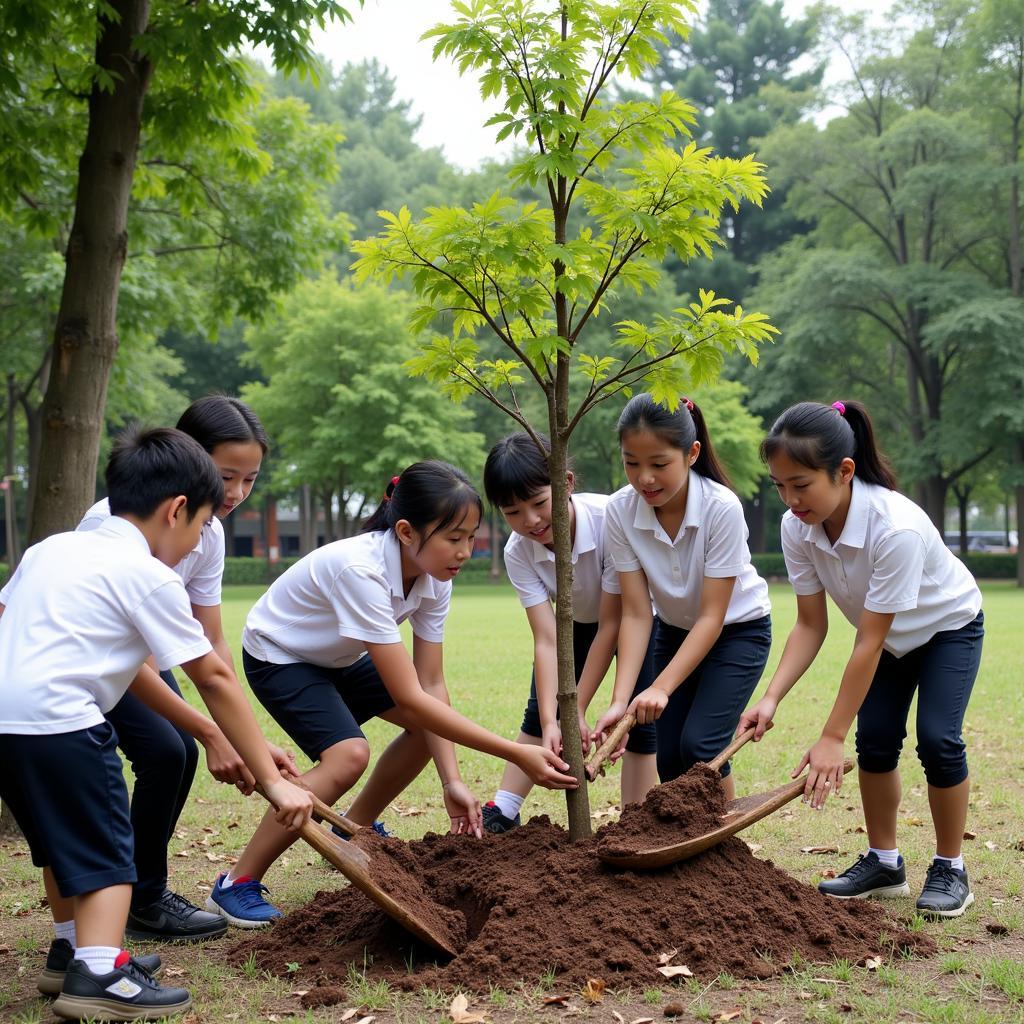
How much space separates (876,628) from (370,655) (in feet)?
5.97

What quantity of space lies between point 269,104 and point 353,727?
922 centimetres

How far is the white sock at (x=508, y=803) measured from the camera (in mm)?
5246

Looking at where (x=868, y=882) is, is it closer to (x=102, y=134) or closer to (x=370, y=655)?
(x=370, y=655)

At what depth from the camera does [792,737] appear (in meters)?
8.04

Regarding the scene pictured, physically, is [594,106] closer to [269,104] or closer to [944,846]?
[944,846]

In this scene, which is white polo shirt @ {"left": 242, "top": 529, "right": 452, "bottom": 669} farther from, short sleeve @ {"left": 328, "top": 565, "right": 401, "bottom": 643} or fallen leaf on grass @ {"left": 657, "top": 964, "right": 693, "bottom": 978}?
fallen leaf on grass @ {"left": 657, "top": 964, "right": 693, "bottom": 978}

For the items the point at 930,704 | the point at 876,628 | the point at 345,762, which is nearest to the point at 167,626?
the point at 345,762

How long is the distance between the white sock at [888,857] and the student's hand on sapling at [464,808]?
1.56 m

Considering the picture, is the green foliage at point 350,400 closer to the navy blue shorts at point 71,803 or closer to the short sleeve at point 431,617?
the short sleeve at point 431,617

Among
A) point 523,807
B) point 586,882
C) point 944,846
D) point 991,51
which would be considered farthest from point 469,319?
point 991,51

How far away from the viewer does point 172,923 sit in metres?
3.99

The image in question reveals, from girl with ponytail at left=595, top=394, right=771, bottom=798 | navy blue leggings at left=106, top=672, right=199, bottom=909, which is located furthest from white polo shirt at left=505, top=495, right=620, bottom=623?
navy blue leggings at left=106, top=672, right=199, bottom=909

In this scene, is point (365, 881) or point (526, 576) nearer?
point (365, 881)

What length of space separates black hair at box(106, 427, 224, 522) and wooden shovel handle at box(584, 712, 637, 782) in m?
1.63
